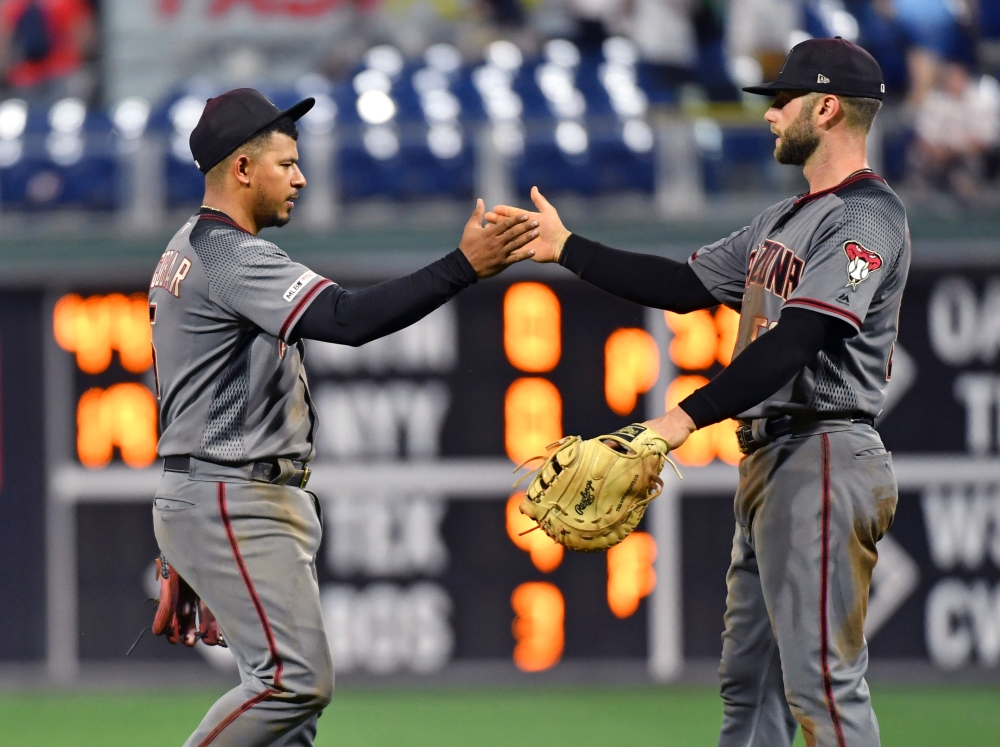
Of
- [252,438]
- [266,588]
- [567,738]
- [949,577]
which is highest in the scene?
[252,438]

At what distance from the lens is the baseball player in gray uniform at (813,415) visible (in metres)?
3.28

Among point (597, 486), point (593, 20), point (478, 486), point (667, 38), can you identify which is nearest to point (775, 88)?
point (597, 486)

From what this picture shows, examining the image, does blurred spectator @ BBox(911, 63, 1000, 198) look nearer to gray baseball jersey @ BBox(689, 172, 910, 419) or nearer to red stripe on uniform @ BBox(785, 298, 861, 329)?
gray baseball jersey @ BBox(689, 172, 910, 419)

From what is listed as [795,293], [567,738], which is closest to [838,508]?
[795,293]

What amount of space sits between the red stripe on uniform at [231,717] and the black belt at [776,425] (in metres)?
1.39

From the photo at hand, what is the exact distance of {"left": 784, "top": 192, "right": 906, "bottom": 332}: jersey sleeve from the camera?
10.7 feet

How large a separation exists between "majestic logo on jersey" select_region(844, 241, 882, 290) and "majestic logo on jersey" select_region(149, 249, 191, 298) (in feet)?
5.48

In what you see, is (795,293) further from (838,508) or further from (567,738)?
(567,738)

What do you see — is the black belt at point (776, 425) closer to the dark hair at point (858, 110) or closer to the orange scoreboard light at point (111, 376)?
the dark hair at point (858, 110)

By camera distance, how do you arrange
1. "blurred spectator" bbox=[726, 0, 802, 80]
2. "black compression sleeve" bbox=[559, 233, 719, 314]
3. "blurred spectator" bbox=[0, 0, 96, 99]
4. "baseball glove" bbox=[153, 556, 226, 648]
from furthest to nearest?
"blurred spectator" bbox=[0, 0, 96, 99] → "blurred spectator" bbox=[726, 0, 802, 80] → "black compression sleeve" bbox=[559, 233, 719, 314] → "baseball glove" bbox=[153, 556, 226, 648]

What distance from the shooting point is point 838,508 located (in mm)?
3348

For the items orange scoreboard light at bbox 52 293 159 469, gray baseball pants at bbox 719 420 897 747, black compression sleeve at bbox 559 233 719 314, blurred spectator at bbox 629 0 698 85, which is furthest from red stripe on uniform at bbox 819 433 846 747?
blurred spectator at bbox 629 0 698 85

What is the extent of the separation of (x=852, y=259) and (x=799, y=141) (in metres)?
0.42

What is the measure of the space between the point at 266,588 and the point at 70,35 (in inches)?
313
